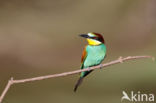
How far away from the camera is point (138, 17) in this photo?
524 cm

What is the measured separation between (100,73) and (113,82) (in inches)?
8.4

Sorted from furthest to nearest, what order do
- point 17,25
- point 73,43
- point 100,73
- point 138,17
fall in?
point 138,17 → point 17,25 → point 73,43 → point 100,73

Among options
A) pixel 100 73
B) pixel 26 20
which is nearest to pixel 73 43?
pixel 100 73

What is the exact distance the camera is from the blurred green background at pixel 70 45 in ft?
12.2

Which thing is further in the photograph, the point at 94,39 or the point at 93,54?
the point at 93,54

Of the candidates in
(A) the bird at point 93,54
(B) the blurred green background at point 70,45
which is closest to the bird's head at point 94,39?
(A) the bird at point 93,54

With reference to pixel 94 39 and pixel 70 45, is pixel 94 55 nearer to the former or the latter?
pixel 94 39

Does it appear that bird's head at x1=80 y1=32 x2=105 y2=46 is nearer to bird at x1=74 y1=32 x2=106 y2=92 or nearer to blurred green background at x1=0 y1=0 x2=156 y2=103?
bird at x1=74 y1=32 x2=106 y2=92

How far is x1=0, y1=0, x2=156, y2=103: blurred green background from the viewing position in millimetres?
3704

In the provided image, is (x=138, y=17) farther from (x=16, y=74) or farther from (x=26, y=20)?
(x=16, y=74)

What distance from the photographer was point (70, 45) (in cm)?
440

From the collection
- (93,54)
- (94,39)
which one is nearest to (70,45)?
(93,54)

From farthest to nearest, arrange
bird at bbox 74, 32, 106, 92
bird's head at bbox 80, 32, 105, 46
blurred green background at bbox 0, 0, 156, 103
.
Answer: blurred green background at bbox 0, 0, 156, 103, bird at bbox 74, 32, 106, 92, bird's head at bbox 80, 32, 105, 46

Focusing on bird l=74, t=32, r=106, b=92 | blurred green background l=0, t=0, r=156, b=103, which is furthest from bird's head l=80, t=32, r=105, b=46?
blurred green background l=0, t=0, r=156, b=103
